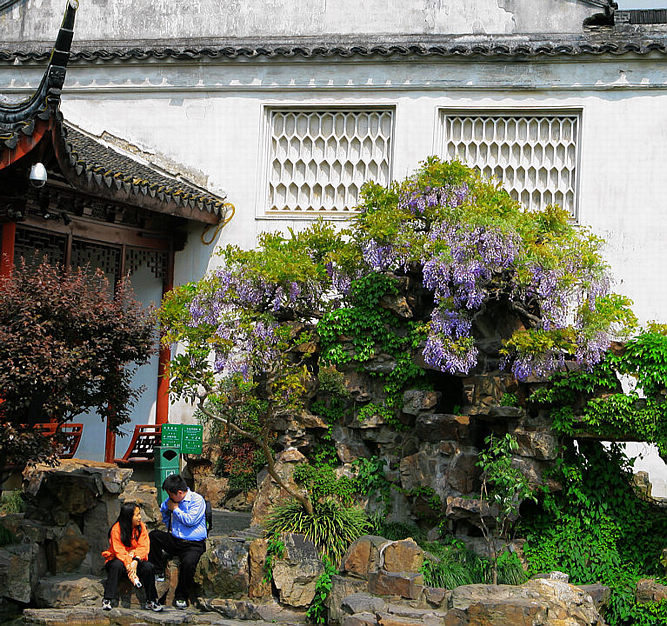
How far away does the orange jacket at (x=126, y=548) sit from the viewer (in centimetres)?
975

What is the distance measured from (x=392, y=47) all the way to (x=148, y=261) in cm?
538

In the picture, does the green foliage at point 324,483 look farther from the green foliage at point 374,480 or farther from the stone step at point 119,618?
the stone step at point 119,618

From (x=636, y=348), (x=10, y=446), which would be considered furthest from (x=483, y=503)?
(x=10, y=446)

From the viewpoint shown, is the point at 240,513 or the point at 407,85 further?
the point at 407,85

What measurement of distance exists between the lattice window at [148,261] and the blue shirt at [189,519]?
19.1 feet

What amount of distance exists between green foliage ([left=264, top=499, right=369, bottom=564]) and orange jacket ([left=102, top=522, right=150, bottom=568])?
144 cm

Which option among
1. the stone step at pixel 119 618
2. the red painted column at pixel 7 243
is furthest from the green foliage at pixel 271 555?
the red painted column at pixel 7 243

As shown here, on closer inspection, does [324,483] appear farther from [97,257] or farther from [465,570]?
[97,257]

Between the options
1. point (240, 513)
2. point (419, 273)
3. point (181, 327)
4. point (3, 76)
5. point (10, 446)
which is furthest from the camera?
point (3, 76)

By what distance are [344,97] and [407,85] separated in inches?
42.7

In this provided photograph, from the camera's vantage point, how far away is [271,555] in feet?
33.2

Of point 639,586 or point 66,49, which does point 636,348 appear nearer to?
point 639,586

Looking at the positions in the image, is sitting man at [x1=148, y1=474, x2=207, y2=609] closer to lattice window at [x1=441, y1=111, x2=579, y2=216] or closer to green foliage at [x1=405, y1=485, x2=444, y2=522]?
green foliage at [x1=405, y1=485, x2=444, y2=522]

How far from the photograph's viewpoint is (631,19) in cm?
1592
